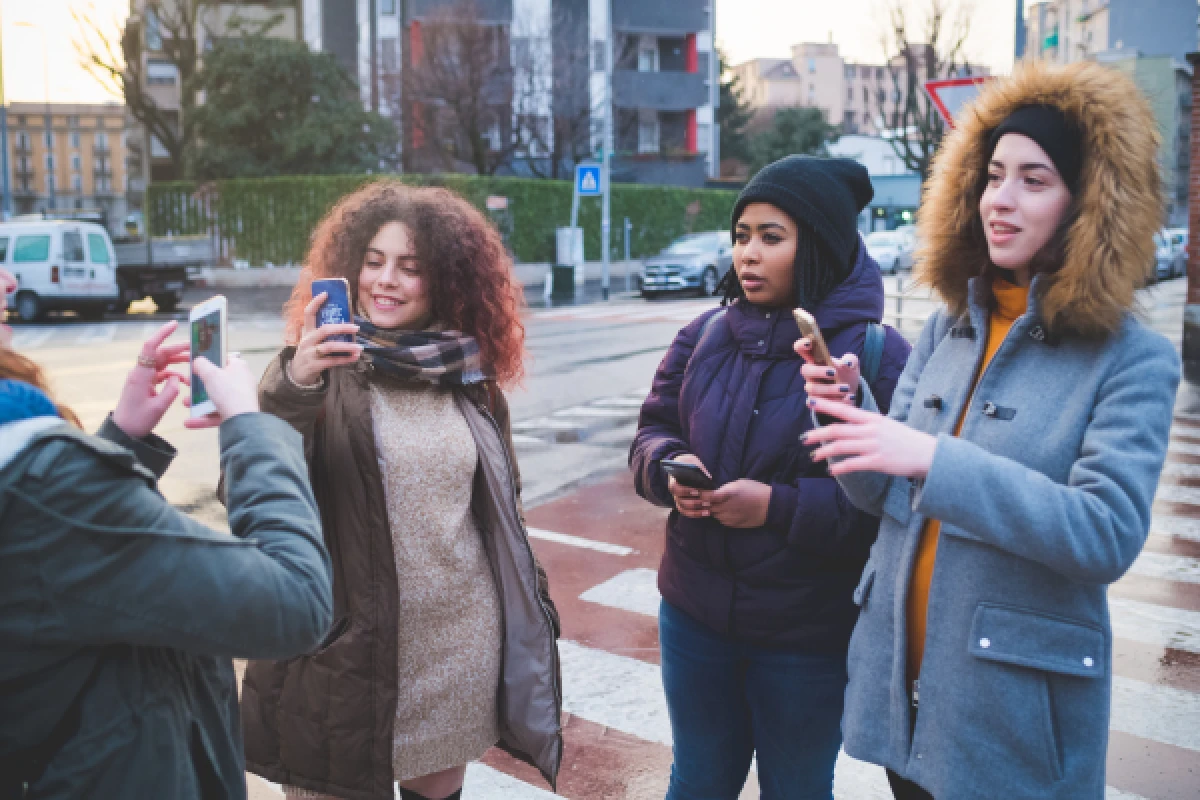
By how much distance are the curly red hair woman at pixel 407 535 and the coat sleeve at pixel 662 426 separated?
351 mm

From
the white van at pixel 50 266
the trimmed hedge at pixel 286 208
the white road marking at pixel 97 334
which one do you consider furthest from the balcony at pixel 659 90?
the white road marking at pixel 97 334

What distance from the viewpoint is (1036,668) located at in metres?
1.83

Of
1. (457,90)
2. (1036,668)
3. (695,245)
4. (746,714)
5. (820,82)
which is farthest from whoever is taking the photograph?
(820,82)

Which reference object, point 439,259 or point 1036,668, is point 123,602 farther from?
point 439,259

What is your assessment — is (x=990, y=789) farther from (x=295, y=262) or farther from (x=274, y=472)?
(x=295, y=262)

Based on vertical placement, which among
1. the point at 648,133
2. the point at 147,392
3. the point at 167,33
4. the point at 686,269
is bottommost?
the point at 147,392

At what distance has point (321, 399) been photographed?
2.46 m

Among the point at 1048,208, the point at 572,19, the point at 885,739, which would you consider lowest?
the point at 885,739

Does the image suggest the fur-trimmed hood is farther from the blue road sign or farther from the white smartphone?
the blue road sign

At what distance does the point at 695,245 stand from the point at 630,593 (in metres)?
23.7

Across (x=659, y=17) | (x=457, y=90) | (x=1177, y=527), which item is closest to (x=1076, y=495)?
(x=1177, y=527)

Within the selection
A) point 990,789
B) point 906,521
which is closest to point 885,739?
point 990,789

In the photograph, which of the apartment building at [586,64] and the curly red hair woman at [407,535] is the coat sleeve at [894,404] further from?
the apartment building at [586,64]

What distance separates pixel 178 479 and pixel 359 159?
2575 cm
